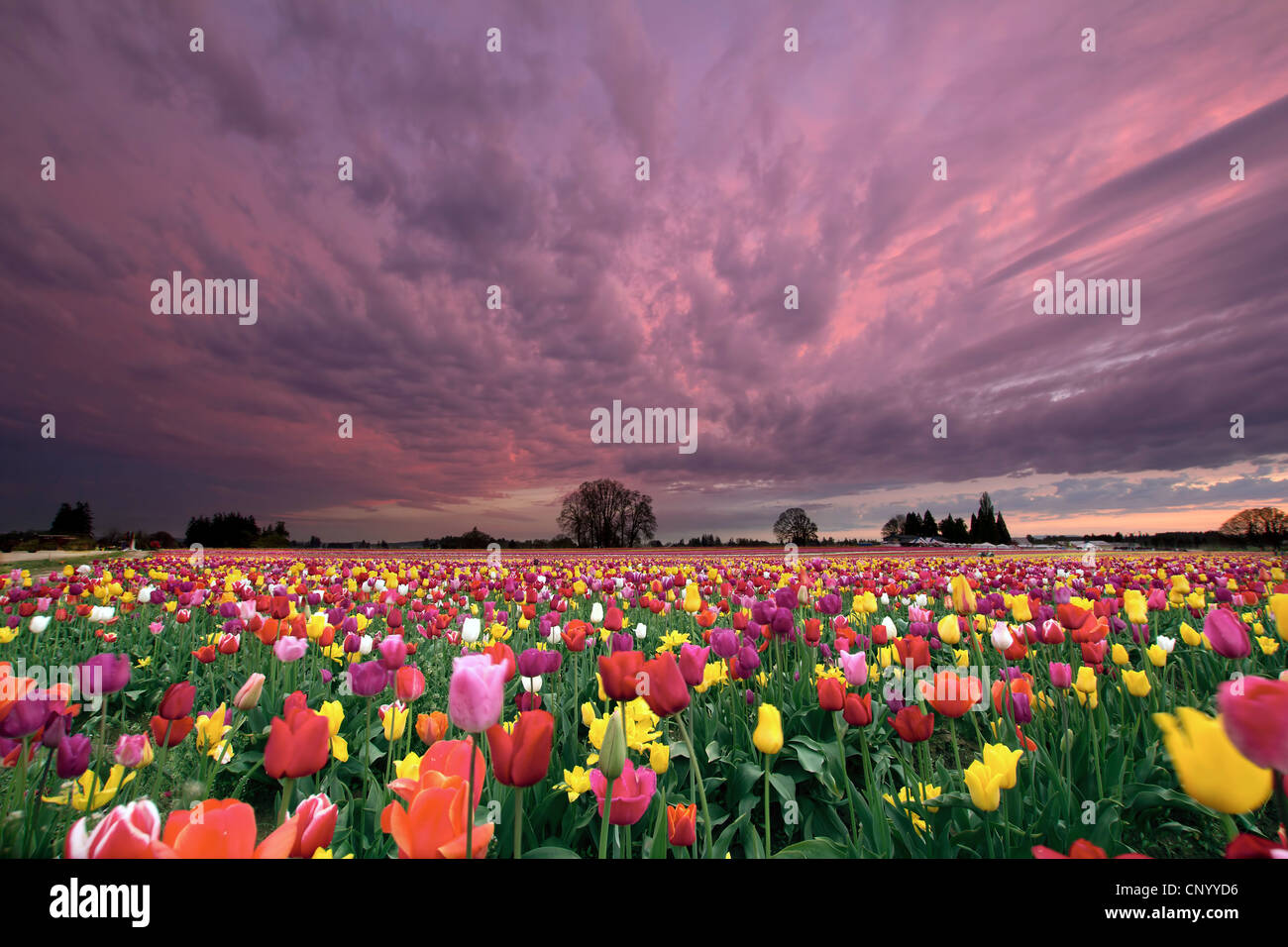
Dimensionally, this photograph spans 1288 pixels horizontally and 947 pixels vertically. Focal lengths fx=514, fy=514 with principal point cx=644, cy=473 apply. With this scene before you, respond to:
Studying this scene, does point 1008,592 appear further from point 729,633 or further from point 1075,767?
point 729,633

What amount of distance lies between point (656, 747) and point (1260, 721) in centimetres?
184

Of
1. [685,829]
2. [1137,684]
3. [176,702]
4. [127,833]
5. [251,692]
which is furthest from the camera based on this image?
[1137,684]

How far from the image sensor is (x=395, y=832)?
3.59 feet

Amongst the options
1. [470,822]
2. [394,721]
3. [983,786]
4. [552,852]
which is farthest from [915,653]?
[394,721]

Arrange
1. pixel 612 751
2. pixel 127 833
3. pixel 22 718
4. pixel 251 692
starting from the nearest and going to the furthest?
pixel 127 833, pixel 612 751, pixel 22 718, pixel 251 692

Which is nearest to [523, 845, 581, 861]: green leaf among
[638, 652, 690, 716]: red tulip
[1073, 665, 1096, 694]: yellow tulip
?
[638, 652, 690, 716]: red tulip

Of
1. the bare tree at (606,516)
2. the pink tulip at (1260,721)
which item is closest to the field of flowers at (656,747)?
the pink tulip at (1260,721)

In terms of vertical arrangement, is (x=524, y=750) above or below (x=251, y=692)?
above

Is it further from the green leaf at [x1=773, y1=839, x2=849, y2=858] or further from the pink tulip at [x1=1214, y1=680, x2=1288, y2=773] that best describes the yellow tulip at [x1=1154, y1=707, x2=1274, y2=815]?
the green leaf at [x1=773, y1=839, x2=849, y2=858]

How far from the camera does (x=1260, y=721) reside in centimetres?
98

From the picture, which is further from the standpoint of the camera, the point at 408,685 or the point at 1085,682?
the point at 1085,682

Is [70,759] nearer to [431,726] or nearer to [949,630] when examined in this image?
[431,726]

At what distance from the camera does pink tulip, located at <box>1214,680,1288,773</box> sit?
0.95 meters
